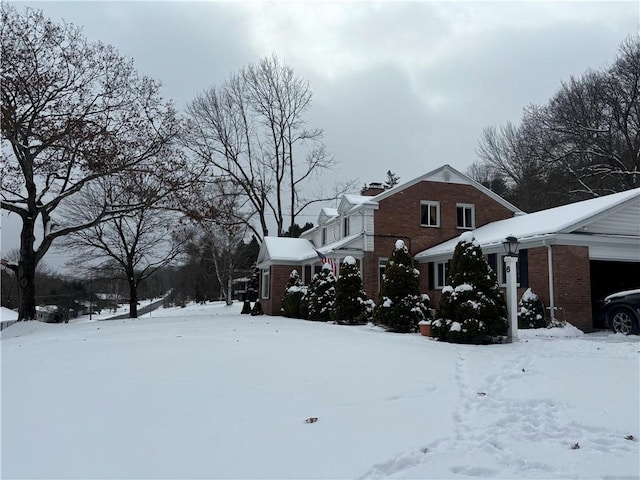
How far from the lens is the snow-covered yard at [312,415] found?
3625 mm

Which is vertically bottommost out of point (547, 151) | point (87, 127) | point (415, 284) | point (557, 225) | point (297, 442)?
point (297, 442)

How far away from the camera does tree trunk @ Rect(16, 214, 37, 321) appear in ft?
59.1

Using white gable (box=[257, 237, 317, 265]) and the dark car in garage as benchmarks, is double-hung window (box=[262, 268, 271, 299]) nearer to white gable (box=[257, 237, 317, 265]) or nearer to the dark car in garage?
white gable (box=[257, 237, 317, 265])

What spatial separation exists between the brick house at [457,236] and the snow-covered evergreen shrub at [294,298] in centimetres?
175

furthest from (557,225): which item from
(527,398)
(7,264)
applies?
(7,264)

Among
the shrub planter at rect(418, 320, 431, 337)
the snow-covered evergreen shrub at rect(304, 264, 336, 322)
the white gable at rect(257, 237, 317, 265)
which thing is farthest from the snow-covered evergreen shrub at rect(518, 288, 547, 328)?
the white gable at rect(257, 237, 317, 265)

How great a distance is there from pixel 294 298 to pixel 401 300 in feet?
28.0

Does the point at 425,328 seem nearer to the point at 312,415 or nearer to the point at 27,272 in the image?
the point at 312,415

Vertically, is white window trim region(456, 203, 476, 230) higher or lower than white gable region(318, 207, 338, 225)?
lower

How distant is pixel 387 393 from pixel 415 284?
28.1ft

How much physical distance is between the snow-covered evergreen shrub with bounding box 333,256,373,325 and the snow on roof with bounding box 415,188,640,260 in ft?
15.0

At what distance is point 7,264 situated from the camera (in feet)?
61.2

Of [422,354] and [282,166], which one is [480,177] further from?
[422,354]

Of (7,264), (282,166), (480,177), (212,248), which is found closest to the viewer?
(7,264)
